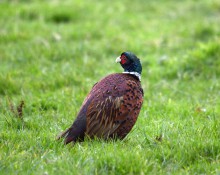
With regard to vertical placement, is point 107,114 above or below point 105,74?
above

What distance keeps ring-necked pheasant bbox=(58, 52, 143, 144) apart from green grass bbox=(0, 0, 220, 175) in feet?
0.39

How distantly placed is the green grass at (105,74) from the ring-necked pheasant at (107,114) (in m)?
0.12

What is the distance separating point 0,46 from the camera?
9164mm

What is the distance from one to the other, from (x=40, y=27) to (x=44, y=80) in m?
2.70

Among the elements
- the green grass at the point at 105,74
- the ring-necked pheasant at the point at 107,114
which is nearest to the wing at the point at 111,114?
the ring-necked pheasant at the point at 107,114

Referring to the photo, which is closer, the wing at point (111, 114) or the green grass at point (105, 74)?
the green grass at point (105, 74)

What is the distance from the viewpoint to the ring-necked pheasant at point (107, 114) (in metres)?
5.18

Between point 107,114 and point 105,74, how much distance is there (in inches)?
120

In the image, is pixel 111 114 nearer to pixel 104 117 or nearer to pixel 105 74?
pixel 104 117

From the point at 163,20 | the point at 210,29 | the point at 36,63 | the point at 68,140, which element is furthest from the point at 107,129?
the point at 163,20

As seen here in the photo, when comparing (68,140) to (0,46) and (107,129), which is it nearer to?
(107,129)

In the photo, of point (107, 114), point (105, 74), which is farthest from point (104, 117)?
point (105, 74)

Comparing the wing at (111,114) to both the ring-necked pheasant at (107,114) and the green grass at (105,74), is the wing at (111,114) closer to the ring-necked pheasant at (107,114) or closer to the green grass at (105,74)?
the ring-necked pheasant at (107,114)

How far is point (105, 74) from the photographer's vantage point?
8.23 metres
